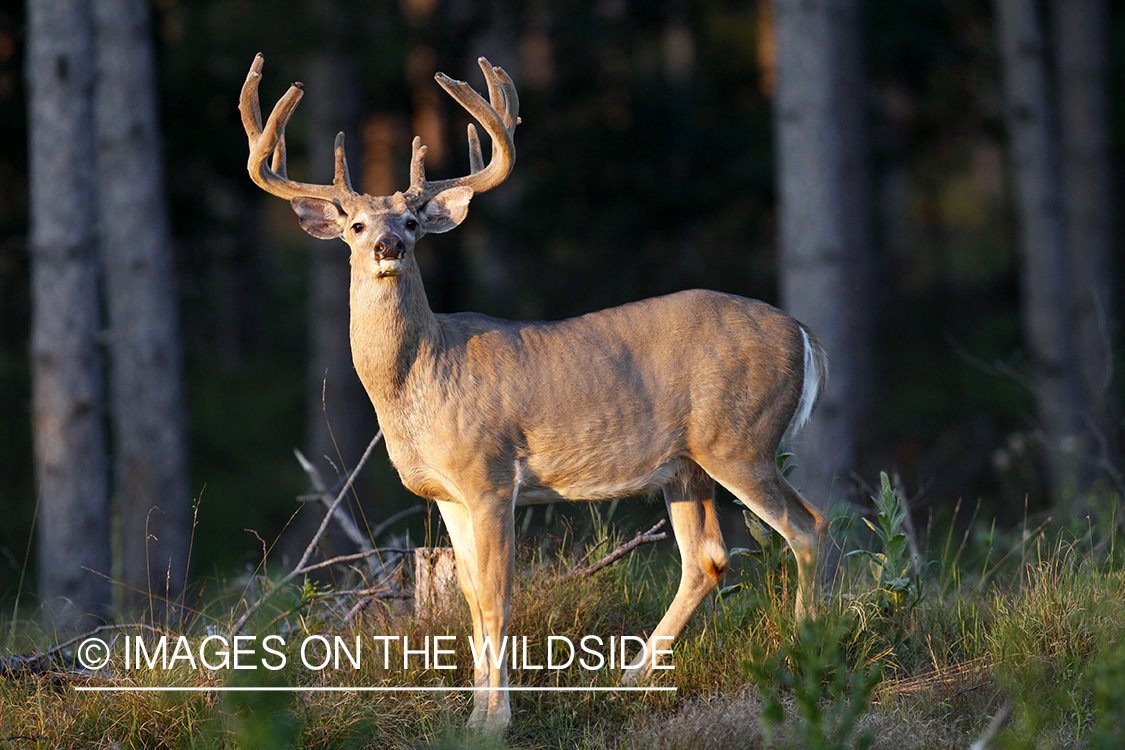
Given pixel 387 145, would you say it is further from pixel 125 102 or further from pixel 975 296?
pixel 975 296

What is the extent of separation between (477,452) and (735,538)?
901 centimetres

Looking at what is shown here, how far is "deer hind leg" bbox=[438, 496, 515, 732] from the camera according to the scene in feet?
13.6

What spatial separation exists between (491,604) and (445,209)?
145cm

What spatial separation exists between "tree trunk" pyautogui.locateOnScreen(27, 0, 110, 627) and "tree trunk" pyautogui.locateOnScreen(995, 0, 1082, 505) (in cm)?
800

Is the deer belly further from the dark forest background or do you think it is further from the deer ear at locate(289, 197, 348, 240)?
the dark forest background

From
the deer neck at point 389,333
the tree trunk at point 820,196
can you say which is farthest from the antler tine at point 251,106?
the tree trunk at point 820,196

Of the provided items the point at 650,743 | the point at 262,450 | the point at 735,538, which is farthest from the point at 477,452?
the point at 262,450

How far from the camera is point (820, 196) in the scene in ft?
27.8

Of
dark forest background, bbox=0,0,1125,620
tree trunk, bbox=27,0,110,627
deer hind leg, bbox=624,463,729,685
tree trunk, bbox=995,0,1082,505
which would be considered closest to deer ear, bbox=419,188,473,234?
deer hind leg, bbox=624,463,729,685

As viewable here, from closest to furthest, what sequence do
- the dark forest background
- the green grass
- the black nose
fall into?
the green grass → the black nose → the dark forest background

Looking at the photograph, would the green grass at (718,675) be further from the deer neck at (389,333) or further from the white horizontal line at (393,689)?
the deer neck at (389,333)

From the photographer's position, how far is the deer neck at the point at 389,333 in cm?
421

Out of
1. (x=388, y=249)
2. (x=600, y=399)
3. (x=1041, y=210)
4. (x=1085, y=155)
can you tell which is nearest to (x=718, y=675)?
(x=600, y=399)

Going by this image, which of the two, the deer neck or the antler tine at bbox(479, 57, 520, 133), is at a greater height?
the antler tine at bbox(479, 57, 520, 133)
